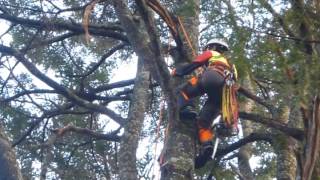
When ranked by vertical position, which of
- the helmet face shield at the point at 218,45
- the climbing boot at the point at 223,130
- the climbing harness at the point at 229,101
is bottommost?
the climbing boot at the point at 223,130

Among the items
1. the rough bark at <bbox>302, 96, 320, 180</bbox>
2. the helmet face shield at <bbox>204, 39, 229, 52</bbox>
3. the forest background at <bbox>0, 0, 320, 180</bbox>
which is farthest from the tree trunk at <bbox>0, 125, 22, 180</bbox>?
the helmet face shield at <bbox>204, 39, 229, 52</bbox>

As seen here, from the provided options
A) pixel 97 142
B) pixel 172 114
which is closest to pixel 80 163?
pixel 97 142

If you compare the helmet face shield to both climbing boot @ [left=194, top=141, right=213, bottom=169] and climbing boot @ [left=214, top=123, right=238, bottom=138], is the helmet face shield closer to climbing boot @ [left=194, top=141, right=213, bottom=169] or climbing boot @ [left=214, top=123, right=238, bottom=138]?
climbing boot @ [left=214, top=123, right=238, bottom=138]

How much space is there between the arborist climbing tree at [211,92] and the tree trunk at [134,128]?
524 millimetres

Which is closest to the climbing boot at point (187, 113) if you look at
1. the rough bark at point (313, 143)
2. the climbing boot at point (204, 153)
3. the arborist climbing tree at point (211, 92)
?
the arborist climbing tree at point (211, 92)

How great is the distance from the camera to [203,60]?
455cm

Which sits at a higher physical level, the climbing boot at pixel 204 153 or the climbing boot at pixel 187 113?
the climbing boot at pixel 187 113

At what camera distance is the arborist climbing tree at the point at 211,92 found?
451cm

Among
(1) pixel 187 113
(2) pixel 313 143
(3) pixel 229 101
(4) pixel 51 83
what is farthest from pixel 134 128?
(2) pixel 313 143

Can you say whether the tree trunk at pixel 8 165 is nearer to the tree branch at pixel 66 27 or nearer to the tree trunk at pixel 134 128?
the tree trunk at pixel 134 128

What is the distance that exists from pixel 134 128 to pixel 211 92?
0.81 meters

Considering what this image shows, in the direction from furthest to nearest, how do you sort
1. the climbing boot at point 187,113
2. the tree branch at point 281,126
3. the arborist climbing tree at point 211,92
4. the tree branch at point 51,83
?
the tree branch at point 51,83 < the arborist climbing tree at point 211,92 < the climbing boot at point 187,113 < the tree branch at point 281,126

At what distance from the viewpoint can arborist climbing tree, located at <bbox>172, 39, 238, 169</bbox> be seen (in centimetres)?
451

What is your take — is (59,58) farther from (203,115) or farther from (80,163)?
(203,115)
